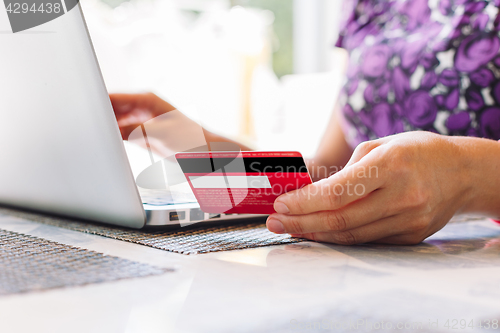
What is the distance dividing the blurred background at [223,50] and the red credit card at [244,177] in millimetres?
1913

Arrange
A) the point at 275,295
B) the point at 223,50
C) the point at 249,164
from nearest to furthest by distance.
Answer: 1. the point at 275,295
2. the point at 249,164
3. the point at 223,50

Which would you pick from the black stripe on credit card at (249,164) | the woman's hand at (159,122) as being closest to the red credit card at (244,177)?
the black stripe on credit card at (249,164)

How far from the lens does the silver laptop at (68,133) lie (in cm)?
36

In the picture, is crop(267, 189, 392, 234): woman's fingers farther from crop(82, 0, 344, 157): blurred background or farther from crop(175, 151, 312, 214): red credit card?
crop(82, 0, 344, 157): blurred background

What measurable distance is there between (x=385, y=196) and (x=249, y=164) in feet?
0.42

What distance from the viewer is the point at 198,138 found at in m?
0.54

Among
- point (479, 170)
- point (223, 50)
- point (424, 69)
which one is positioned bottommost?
point (479, 170)

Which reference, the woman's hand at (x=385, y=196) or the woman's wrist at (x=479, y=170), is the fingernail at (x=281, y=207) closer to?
the woman's hand at (x=385, y=196)

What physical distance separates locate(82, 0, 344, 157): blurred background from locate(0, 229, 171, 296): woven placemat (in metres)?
1.99

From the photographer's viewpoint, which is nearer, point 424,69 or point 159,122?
point 159,122

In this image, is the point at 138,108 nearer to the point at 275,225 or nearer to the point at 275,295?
the point at 275,225

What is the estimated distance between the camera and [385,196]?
0.39 metres

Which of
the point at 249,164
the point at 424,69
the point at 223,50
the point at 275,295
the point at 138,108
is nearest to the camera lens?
the point at 275,295

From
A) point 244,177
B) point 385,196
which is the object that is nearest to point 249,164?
point 244,177
